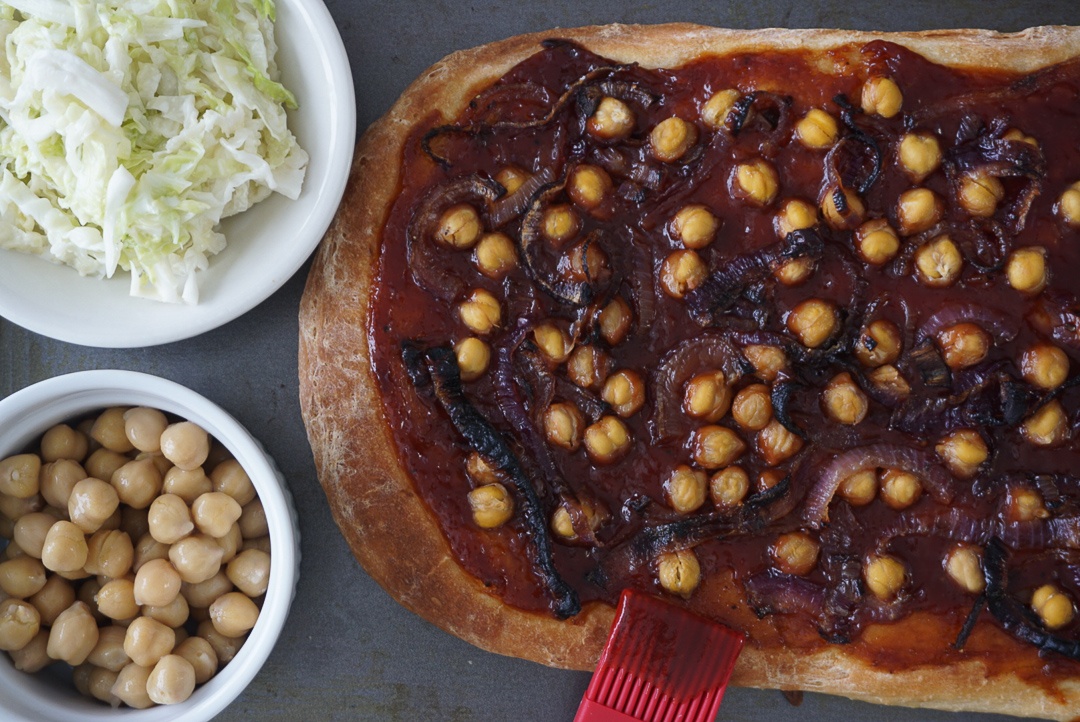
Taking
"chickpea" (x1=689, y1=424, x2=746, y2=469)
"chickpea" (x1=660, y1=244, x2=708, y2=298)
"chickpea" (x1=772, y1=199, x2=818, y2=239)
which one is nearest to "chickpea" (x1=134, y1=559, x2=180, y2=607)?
"chickpea" (x1=689, y1=424, x2=746, y2=469)

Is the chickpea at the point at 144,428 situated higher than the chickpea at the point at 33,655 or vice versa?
the chickpea at the point at 144,428

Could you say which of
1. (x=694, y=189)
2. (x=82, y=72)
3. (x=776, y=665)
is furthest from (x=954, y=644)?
(x=82, y=72)

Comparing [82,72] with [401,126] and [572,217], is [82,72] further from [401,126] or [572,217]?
[572,217]

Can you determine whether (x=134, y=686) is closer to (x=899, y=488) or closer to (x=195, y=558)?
(x=195, y=558)

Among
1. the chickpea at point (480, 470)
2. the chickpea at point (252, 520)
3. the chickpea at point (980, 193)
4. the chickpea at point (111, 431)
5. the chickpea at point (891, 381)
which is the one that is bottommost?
the chickpea at point (252, 520)

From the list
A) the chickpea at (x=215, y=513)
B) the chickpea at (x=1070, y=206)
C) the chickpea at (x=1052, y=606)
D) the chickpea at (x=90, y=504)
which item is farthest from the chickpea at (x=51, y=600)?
the chickpea at (x=1070, y=206)

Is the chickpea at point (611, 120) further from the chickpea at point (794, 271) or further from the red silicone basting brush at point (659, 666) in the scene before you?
the red silicone basting brush at point (659, 666)

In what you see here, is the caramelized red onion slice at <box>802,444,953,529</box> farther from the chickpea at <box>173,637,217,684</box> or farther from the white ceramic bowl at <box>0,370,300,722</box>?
the chickpea at <box>173,637,217,684</box>

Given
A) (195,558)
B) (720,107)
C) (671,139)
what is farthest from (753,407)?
(195,558)
